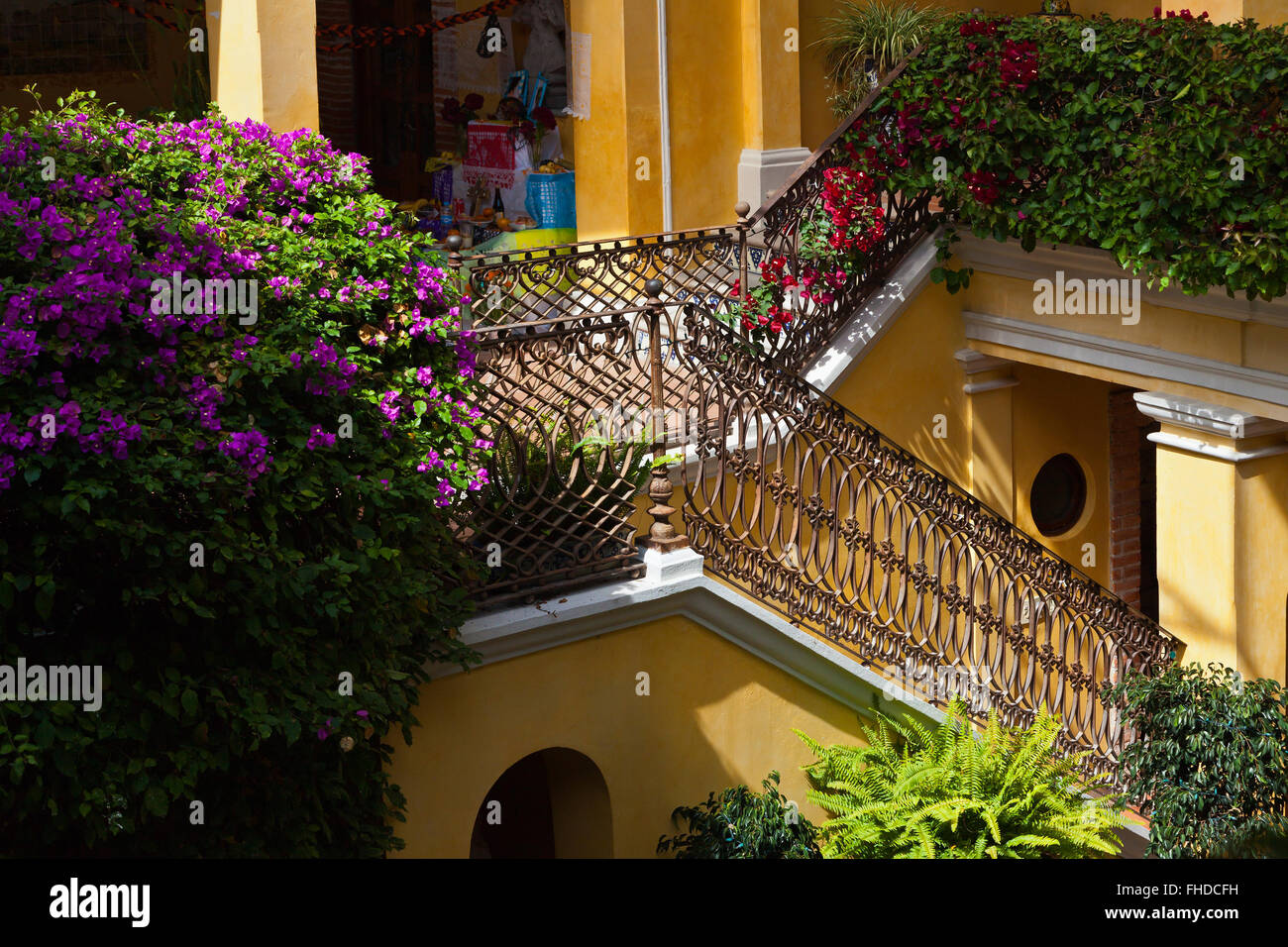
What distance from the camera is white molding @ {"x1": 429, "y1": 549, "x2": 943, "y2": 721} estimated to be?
6.97 meters

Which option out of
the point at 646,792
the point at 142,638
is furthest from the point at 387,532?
the point at 646,792

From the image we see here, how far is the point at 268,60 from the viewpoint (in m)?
7.55

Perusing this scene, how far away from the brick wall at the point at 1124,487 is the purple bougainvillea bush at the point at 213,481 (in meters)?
7.22

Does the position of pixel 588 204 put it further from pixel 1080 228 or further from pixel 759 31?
pixel 1080 228

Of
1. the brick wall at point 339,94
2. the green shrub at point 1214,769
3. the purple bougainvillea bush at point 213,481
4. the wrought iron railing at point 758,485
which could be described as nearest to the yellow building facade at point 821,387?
the wrought iron railing at point 758,485

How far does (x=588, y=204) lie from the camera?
11719 mm

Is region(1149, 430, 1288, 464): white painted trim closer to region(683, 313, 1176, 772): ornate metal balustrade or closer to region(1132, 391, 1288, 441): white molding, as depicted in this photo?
region(1132, 391, 1288, 441): white molding

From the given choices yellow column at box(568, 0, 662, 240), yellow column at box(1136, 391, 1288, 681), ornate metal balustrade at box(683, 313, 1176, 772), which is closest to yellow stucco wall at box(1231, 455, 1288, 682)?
yellow column at box(1136, 391, 1288, 681)

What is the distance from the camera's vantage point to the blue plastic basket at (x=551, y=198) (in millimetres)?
12500

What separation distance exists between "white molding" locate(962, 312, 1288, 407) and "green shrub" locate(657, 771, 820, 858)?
3.56m

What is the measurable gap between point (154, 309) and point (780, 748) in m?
4.05

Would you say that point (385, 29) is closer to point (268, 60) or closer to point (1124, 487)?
point (268, 60)

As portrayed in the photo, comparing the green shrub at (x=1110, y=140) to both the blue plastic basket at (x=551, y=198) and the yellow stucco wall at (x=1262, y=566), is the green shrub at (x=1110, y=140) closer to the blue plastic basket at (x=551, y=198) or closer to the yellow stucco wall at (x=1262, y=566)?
the yellow stucco wall at (x=1262, y=566)

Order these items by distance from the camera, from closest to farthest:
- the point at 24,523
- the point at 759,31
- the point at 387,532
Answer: the point at 24,523 → the point at 387,532 → the point at 759,31
